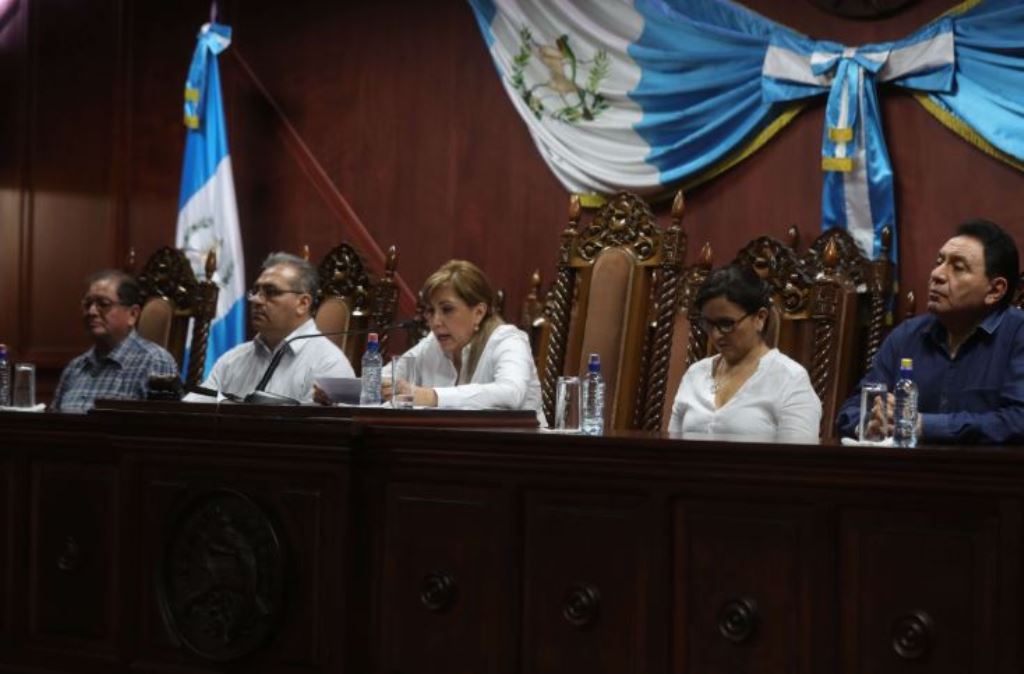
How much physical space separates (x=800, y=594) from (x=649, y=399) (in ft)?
6.37

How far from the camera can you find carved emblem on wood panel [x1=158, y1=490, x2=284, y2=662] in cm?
293

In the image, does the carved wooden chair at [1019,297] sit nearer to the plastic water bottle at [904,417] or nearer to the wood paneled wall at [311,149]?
the wood paneled wall at [311,149]

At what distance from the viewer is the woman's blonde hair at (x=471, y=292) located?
3703 mm

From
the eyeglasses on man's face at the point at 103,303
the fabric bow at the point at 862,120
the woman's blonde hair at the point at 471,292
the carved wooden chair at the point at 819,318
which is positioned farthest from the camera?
the eyeglasses on man's face at the point at 103,303

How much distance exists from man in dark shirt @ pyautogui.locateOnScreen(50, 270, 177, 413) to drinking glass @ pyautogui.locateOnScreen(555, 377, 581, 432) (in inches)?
75.9

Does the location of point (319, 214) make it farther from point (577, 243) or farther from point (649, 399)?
point (649, 399)

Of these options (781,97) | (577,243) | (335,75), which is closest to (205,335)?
(335,75)

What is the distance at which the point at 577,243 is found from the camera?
4602mm

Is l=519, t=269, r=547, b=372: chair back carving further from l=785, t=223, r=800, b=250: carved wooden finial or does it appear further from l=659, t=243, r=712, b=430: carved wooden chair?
l=785, t=223, r=800, b=250: carved wooden finial

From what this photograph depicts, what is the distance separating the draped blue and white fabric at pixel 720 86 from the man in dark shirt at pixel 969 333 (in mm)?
1358

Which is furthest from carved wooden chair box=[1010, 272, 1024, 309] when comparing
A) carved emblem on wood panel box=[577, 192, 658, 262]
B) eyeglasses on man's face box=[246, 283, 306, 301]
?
eyeglasses on man's face box=[246, 283, 306, 301]

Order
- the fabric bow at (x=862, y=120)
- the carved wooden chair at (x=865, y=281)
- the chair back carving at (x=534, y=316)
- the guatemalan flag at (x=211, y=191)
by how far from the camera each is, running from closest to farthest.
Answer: the carved wooden chair at (x=865, y=281) < the fabric bow at (x=862, y=120) < the chair back carving at (x=534, y=316) < the guatemalan flag at (x=211, y=191)

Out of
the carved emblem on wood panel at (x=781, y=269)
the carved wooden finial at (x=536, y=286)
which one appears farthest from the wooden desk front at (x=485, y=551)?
the carved wooden finial at (x=536, y=286)

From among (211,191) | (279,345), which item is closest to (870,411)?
(279,345)
